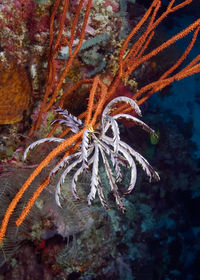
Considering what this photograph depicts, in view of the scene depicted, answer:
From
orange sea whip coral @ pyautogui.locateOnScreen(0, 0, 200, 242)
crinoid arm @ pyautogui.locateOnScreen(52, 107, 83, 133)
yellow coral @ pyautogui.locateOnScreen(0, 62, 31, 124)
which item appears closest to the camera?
orange sea whip coral @ pyautogui.locateOnScreen(0, 0, 200, 242)

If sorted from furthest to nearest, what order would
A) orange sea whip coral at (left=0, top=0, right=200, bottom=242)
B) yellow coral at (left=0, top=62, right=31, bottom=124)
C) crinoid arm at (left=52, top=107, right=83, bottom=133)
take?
yellow coral at (left=0, top=62, right=31, bottom=124) < crinoid arm at (left=52, top=107, right=83, bottom=133) < orange sea whip coral at (left=0, top=0, right=200, bottom=242)

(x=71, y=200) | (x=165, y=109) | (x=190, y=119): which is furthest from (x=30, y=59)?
(x=190, y=119)

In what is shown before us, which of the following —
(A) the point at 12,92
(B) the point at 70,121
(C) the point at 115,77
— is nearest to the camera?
(B) the point at 70,121

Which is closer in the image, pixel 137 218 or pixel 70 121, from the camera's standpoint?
pixel 70 121

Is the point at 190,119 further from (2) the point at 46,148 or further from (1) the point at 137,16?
(2) the point at 46,148

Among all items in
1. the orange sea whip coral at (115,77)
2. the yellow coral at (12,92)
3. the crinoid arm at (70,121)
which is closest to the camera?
the orange sea whip coral at (115,77)

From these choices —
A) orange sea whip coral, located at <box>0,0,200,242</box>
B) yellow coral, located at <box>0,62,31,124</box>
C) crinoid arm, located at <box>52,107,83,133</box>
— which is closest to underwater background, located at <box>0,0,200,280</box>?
yellow coral, located at <box>0,62,31,124</box>

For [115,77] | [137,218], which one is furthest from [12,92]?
[137,218]

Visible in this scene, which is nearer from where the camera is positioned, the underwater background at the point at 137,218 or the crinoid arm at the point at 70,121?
the crinoid arm at the point at 70,121

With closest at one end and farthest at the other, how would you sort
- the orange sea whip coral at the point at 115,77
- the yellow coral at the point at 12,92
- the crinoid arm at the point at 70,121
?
1. the orange sea whip coral at the point at 115,77
2. the crinoid arm at the point at 70,121
3. the yellow coral at the point at 12,92

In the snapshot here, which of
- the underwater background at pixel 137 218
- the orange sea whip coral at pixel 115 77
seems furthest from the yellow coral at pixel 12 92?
the orange sea whip coral at pixel 115 77

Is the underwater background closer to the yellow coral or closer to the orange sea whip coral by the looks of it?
the yellow coral

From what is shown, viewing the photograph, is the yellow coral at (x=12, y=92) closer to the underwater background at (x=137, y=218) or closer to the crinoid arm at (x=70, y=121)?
the underwater background at (x=137, y=218)

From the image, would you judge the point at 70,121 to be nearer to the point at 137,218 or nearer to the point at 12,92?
the point at 12,92
